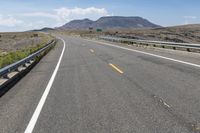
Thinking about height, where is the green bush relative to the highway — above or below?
below

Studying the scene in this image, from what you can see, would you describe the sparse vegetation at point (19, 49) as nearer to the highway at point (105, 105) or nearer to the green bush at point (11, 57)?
the green bush at point (11, 57)

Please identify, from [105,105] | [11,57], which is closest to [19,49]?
[11,57]

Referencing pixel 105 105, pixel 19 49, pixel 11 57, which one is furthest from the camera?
pixel 19 49

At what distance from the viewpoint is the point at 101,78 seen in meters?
12.2

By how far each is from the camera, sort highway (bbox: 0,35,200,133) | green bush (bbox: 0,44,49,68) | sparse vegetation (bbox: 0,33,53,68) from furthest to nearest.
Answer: sparse vegetation (bbox: 0,33,53,68), green bush (bbox: 0,44,49,68), highway (bbox: 0,35,200,133)

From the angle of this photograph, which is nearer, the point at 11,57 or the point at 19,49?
the point at 11,57

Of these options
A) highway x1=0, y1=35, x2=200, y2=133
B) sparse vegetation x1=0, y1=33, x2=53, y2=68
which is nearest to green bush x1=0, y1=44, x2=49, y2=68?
sparse vegetation x1=0, y1=33, x2=53, y2=68

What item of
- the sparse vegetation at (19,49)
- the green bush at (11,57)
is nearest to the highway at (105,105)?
the green bush at (11,57)

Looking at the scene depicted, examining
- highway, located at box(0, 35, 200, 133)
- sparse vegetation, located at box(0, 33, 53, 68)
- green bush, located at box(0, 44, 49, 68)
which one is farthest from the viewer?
sparse vegetation, located at box(0, 33, 53, 68)

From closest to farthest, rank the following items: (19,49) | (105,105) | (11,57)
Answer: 1. (105,105)
2. (11,57)
3. (19,49)

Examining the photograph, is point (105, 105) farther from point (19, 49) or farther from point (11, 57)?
point (19, 49)

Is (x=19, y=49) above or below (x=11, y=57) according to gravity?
below

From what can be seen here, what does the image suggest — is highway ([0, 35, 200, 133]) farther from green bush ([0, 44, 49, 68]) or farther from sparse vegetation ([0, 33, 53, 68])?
sparse vegetation ([0, 33, 53, 68])

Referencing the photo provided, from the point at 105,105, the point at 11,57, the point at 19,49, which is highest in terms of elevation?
the point at 105,105
